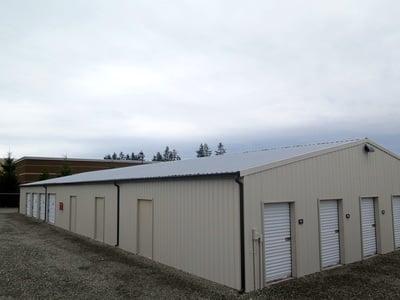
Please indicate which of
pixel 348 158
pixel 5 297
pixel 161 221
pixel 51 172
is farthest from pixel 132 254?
pixel 51 172

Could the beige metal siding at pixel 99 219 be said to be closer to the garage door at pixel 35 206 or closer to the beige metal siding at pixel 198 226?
the beige metal siding at pixel 198 226

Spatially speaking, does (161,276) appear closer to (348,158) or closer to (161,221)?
(161,221)

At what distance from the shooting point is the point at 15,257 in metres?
14.2

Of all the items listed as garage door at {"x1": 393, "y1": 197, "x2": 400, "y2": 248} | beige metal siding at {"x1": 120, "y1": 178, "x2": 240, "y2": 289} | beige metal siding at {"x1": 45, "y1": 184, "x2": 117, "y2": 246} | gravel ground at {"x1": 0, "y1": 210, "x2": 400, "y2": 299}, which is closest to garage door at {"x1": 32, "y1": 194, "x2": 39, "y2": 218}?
beige metal siding at {"x1": 45, "y1": 184, "x2": 117, "y2": 246}

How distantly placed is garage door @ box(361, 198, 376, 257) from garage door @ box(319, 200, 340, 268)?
5.22 feet

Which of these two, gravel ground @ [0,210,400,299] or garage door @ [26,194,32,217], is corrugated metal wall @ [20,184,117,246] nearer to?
gravel ground @ [0,210,400,299]

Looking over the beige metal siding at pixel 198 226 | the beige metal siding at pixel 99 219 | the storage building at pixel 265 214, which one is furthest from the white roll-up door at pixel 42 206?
the beige metal siding at pixel 198 226

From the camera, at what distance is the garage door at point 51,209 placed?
26438mm

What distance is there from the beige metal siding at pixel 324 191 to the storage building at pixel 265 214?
3 cm

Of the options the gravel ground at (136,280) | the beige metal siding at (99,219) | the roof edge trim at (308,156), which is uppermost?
the roof edge trim at (308,156)

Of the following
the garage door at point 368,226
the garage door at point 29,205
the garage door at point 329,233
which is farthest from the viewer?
the garage door at point 29,205

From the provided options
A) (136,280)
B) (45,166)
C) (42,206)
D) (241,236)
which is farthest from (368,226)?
(45,166)

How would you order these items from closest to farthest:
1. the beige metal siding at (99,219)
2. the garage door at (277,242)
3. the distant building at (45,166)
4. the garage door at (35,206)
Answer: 1. the garage door at (277,242)
2. the beige metal siding at (99,219)
3. the garage door at (35,206)
4. the distant building at (45,166)

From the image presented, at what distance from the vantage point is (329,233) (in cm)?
1278
